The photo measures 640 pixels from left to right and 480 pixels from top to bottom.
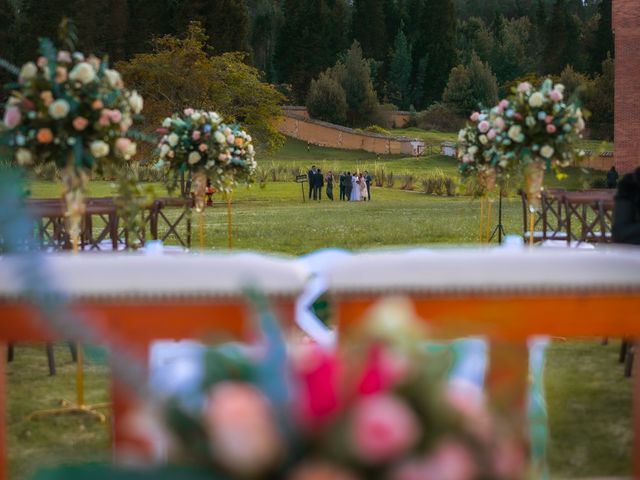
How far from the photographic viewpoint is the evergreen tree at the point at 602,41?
80000 millimetres

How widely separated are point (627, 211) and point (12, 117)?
378 centimetres

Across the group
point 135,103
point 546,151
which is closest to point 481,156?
point 546,151

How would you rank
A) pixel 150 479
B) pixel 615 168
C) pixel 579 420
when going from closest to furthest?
1. pixel 150 479
2. pixel 579 420
3. pixel 615 168

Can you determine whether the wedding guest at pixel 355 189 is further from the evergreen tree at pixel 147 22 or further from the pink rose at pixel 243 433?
the pink rose at pixel 243 433

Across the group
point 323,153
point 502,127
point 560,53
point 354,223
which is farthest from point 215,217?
point 560,53

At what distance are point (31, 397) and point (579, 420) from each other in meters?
3.74

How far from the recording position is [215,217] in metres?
28.7

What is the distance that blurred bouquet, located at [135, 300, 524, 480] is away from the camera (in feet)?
3.94

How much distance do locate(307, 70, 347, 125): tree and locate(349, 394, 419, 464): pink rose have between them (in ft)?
245

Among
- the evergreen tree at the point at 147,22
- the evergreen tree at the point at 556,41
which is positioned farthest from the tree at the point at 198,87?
the evergreen tree at the point at 556,41

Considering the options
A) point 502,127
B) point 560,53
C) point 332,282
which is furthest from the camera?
point 560,53

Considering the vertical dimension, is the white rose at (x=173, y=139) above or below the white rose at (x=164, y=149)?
above

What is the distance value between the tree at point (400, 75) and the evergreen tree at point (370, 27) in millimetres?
1596

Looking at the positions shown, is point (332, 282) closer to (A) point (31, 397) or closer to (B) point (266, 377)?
(B) point (266, 377)
